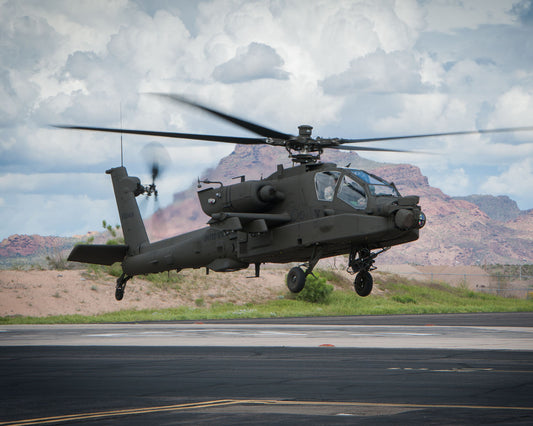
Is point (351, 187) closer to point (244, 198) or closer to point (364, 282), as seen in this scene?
point (364, 282)

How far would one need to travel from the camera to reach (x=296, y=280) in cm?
2358

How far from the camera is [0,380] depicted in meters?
15.2

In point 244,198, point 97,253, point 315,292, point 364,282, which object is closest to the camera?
point 364,282

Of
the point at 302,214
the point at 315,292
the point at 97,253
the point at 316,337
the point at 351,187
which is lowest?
the point at 316,337

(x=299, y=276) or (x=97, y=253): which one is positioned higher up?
(x=97, y=253)

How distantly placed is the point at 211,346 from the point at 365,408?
1235cm

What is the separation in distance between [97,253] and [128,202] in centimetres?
344

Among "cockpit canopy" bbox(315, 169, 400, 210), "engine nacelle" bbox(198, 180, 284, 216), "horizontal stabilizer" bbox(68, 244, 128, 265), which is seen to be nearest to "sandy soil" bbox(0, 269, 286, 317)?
"horizontal stabilizer" bbox(68, 244, 128, 265)

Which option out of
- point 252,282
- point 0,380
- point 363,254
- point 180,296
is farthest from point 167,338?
point 252,282

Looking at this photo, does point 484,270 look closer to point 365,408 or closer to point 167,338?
point 167,338

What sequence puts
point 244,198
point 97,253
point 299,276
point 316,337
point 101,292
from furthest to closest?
point 101,292 < point 97,253 < point 316,337 < point 244,198 < point 299,276

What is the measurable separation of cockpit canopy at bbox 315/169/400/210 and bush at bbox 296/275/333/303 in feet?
115

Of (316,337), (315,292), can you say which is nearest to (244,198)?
(316,337)

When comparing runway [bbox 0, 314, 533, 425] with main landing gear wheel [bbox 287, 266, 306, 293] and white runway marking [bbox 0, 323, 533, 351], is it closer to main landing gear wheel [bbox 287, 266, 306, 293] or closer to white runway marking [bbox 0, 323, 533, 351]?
white runway marking [bbox 0, 323, 533, 351]
